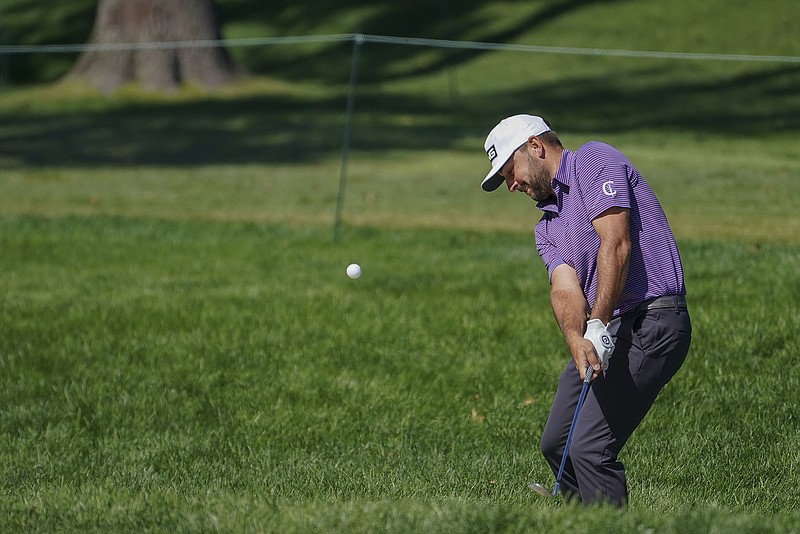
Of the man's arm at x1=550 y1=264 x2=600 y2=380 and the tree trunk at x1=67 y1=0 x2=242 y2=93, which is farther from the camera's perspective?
the tree trunk at x1=67 y1=0 x2=242 y2=93

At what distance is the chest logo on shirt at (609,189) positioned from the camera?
5.09 metres

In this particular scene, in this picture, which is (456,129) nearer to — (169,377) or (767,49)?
(767,49)

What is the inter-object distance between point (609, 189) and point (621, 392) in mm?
907

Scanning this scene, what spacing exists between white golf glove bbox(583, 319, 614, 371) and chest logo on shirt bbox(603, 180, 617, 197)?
0.53 m

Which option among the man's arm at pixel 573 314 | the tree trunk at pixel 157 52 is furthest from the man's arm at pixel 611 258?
the tree trunk at pixel 157 52

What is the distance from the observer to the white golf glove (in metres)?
5.05

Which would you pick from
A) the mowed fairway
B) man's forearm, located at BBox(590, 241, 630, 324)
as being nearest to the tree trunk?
the mowed fairway

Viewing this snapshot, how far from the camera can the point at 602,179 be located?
16.9 feet

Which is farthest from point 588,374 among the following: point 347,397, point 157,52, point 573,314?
point 157,52

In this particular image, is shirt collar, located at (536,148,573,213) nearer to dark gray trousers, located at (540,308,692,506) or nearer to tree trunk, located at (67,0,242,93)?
dark gray trousers, located at (540,308,692,506)

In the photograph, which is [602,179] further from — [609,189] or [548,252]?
[548,252]

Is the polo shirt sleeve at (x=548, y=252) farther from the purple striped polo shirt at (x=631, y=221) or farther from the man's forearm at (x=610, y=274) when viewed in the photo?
the man's forearm at (x=610, y=274)

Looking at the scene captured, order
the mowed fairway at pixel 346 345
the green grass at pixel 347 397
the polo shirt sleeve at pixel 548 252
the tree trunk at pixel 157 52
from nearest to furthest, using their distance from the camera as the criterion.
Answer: the polo shirt sleeve at pixel 548 252
the green grass at pixel 347 397
the mowed fairway at pixel 346 345
the tree trunk at pixel 157 52

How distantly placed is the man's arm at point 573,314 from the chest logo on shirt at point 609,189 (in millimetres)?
485
